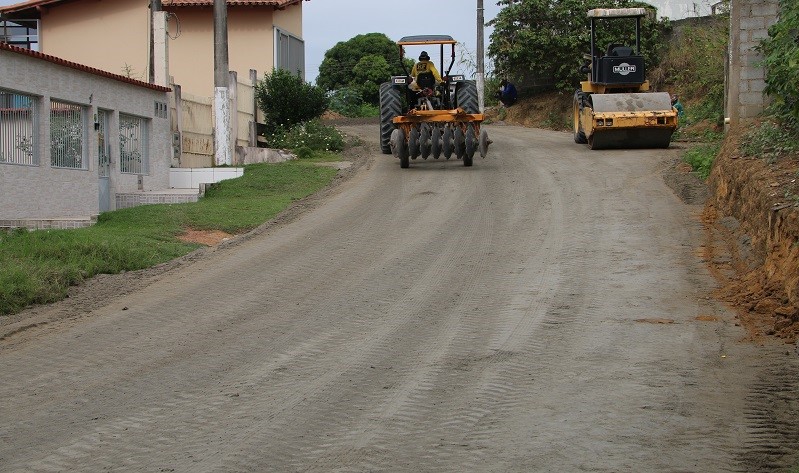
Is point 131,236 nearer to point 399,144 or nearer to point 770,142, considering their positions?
point 399,144

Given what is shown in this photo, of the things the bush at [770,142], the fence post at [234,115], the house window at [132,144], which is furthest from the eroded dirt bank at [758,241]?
the fence post at [234,115]

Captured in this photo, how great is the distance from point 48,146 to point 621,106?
1267 centimetres

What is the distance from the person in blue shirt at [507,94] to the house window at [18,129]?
74.3 feet

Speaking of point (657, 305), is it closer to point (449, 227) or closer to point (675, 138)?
point (449, 227)

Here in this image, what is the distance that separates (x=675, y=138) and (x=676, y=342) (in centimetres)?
1780

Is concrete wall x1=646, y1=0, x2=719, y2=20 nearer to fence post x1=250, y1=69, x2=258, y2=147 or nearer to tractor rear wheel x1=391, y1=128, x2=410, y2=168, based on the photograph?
fence post x1=250, y1=69, x2=258, y2=147

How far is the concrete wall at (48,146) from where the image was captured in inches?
640

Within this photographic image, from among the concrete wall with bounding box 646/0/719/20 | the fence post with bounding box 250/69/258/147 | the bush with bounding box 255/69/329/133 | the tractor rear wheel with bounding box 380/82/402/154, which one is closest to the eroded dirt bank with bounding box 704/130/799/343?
the tractor rear wheel with bounding box 380/82/402/154

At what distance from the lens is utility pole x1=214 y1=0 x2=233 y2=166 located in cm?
2302

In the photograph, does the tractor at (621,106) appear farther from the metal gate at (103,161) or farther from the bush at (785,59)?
the metal gate at (103,161)

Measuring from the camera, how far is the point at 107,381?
27.0ft

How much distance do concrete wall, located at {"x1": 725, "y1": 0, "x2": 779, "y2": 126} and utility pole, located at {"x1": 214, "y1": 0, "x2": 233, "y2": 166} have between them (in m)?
11.1

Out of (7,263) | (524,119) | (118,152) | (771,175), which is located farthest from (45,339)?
(524,119)

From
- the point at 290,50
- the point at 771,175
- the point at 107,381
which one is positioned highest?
the point at 290,50
